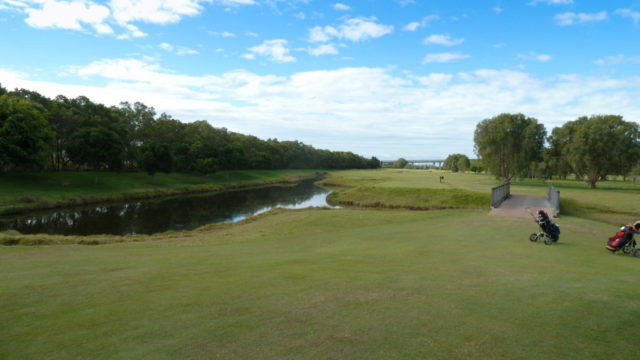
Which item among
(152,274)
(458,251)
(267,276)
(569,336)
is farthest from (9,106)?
(569,336)

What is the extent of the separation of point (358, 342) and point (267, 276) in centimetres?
417

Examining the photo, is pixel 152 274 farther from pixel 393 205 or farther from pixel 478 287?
pixel 393 205

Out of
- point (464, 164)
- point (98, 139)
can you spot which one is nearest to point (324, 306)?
point (98, 139)

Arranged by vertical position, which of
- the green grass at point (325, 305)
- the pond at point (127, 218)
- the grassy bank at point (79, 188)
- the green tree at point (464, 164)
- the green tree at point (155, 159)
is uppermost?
the green tree at point (464, 164)

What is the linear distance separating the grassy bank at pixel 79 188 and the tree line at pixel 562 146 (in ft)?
177

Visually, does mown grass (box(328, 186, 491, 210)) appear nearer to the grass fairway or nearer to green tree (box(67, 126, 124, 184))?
the grass fairway

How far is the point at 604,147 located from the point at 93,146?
79.9 meters

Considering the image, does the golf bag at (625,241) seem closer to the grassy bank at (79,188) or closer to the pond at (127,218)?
the pond at (127,218)

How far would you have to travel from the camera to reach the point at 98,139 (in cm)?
5031

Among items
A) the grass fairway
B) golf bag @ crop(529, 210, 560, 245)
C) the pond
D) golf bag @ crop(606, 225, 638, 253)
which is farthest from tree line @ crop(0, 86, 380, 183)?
golf bag @ crop(606, 225, 638, 253)

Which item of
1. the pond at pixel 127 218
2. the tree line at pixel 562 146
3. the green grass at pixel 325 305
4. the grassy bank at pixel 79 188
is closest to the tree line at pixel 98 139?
the grassy bank at pixel 79 188

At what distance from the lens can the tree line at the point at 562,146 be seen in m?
51.4

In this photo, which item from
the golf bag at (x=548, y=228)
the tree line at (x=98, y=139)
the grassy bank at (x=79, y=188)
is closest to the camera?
the golf bag at (x=548, y=228)

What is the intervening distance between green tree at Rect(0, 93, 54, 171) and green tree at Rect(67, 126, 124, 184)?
530 cm
